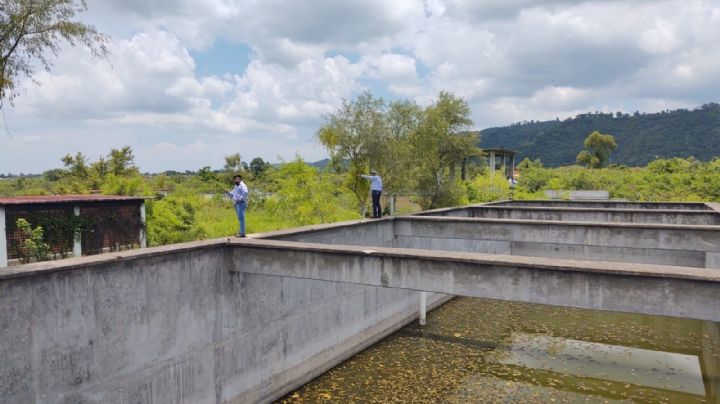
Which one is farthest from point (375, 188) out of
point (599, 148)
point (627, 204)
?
point (599, 148)

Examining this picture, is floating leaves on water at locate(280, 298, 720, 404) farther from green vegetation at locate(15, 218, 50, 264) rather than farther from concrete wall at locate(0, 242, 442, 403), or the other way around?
green vegetation at locate(15, 218, 50, 264)

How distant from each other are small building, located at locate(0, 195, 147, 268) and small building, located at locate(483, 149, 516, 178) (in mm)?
42681

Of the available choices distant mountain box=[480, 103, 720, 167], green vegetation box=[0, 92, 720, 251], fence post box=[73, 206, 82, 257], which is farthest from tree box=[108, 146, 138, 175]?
distant mountain box=[480, 103, 720, 167]

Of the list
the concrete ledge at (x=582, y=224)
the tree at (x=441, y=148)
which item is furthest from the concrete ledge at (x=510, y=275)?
the tree at (x=441, y=148)

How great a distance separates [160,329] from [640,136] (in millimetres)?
112139

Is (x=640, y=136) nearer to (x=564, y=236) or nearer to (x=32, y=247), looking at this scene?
(x=564, y=236)

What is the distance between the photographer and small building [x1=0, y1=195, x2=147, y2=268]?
56.3 feet

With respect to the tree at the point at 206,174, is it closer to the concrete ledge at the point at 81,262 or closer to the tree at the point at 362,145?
the tree at the point at 362,145

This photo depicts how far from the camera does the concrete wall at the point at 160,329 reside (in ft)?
20.5

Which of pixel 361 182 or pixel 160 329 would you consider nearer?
pixel 160 329

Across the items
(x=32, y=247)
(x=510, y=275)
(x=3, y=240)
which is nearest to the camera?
(x=510, y=275)

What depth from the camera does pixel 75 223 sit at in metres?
19.2

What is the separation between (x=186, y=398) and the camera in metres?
8.09

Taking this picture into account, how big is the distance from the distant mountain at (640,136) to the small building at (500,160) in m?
18.5
